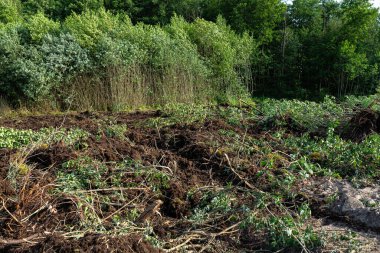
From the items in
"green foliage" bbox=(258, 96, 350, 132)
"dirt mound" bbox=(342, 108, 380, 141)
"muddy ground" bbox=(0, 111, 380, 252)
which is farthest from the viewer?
"green foliage" bbox=(258, 96, 350, 132)

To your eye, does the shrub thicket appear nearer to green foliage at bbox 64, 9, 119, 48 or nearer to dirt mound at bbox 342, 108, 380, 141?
green foliage at bbox 64, 9, 119, 48

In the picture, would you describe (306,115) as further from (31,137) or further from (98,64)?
(98,64)

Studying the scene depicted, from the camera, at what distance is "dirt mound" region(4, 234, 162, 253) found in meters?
2.94

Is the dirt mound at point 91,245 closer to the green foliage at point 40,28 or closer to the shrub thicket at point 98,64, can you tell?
the shrub thicket at point 98,64

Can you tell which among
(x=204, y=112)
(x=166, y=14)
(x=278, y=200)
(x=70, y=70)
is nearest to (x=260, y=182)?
(x=278, y=200)

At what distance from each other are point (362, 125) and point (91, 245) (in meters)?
5.19

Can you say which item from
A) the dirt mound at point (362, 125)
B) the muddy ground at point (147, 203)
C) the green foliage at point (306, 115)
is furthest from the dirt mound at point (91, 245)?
the dirt mound at point (362, 125)

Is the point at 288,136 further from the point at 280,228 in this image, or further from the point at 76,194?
the point at 76,194

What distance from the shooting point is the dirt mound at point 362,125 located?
22.4 feet

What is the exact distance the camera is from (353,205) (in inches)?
169

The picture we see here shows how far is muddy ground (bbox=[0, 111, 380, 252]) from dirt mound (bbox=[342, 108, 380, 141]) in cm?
205

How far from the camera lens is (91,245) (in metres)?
3.03

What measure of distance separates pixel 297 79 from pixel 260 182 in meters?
15.8

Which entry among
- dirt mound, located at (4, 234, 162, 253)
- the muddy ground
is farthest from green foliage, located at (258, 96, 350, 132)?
dirt mound, located at (4, 234, 162, 253)
